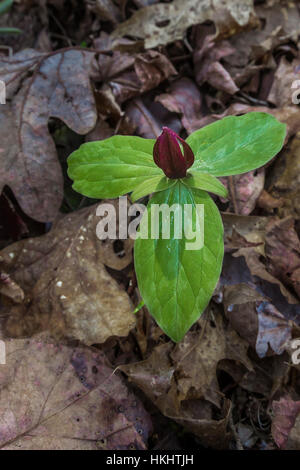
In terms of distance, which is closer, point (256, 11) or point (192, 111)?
point (192, 111)

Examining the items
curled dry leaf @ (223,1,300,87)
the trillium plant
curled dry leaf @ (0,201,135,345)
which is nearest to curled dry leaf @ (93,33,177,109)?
curled dry leaf @ (223,1,300,87)

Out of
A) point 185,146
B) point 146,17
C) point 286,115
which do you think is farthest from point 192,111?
point 185,146

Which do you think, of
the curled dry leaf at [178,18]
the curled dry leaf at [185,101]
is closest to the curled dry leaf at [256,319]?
the curled dry leaf at [185,101]

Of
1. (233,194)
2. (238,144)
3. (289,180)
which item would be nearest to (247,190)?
(233,194)

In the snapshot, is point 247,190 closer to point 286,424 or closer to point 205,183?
point 205,183
